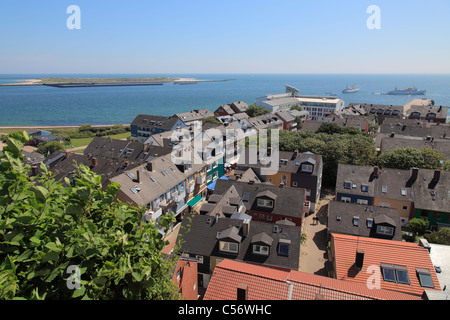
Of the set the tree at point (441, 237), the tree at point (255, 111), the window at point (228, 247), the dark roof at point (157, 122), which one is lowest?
the tree at point (441, 237)

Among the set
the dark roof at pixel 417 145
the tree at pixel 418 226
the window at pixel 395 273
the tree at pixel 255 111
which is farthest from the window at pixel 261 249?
the tree at pixel 255 111

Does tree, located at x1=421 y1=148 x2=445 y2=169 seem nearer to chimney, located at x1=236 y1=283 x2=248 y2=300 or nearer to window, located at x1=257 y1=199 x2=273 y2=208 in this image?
window, located at x1=257 y1=199 x2=273 y2=208

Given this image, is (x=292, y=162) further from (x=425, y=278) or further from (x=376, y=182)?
(x=425, y=278)

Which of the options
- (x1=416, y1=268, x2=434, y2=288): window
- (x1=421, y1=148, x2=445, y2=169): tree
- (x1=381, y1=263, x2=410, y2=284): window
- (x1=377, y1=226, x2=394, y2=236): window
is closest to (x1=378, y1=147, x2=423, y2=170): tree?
(x1=421, y1=148, x2=445, y2=169): tree

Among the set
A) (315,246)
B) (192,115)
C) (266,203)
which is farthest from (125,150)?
(192,115)

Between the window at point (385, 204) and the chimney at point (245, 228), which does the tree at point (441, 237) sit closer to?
the window at point (385, 204)

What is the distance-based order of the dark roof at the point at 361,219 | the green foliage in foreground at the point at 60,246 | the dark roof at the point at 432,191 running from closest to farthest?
the green foliage in foreground at the point at 60,246, the dark roof at the point at 361,219, the dark roof at the point at 432,191
